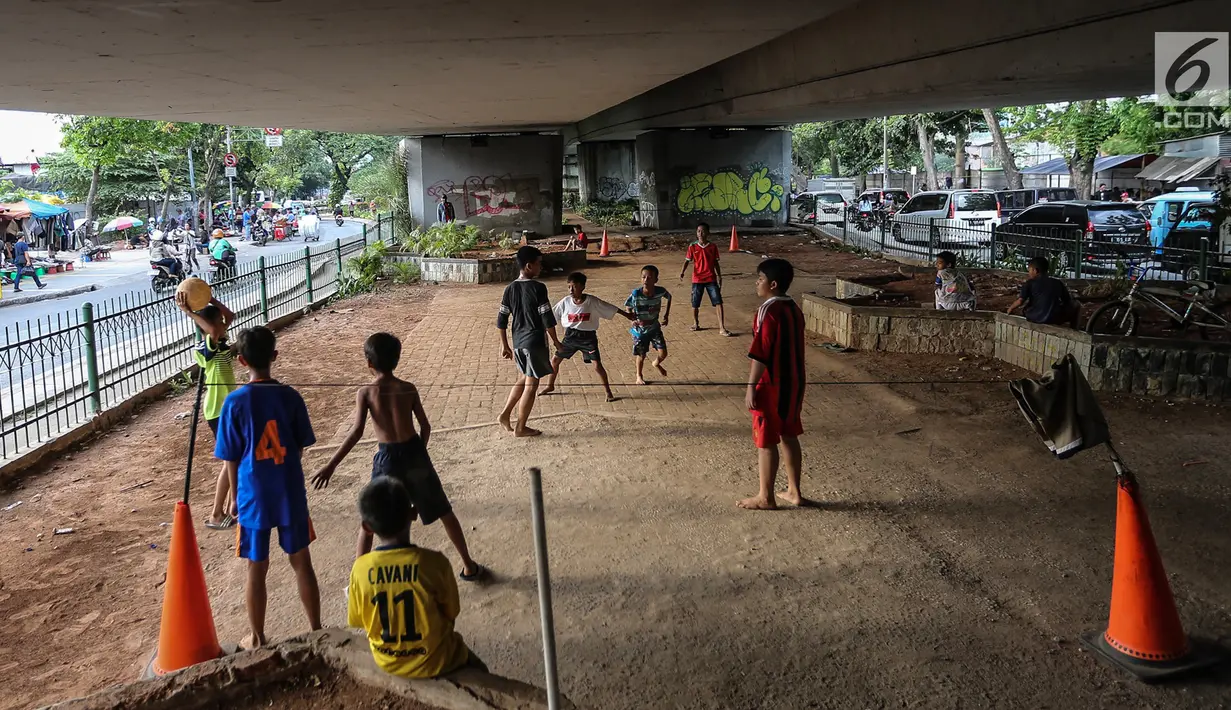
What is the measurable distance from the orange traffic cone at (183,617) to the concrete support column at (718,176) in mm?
27040

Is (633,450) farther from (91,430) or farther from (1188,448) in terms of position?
(91,430)

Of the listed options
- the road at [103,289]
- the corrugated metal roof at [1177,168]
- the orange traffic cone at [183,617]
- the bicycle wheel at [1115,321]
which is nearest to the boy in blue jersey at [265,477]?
the orange traffic cone at [183,617]

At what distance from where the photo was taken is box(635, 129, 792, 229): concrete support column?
99.0 ft

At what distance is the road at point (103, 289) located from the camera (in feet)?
57.3

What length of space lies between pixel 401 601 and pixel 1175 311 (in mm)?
9334

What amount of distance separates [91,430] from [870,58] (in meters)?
9.65

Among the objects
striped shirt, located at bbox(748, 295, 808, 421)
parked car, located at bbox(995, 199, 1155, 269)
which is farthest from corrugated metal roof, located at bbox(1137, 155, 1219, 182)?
striped shirt, located at bbox(748, 295, 808, 421)

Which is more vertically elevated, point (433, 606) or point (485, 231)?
point (485, 231)

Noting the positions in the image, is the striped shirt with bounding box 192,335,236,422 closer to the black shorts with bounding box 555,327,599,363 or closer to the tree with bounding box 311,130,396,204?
the black shorts with bounding box 555,327,599,363

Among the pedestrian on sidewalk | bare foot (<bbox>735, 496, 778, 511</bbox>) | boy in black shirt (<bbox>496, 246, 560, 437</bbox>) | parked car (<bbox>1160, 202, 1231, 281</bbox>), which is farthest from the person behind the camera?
the pedestrian on sidewalk

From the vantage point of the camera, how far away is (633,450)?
711 centimetres

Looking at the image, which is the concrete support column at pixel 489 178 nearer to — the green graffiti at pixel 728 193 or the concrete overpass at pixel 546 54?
the green graffiti at pixel 728 193

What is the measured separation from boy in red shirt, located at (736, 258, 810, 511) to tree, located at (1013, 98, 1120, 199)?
30.1 metres

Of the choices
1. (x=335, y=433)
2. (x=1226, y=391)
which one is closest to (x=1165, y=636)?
(x=1226, y=391)
